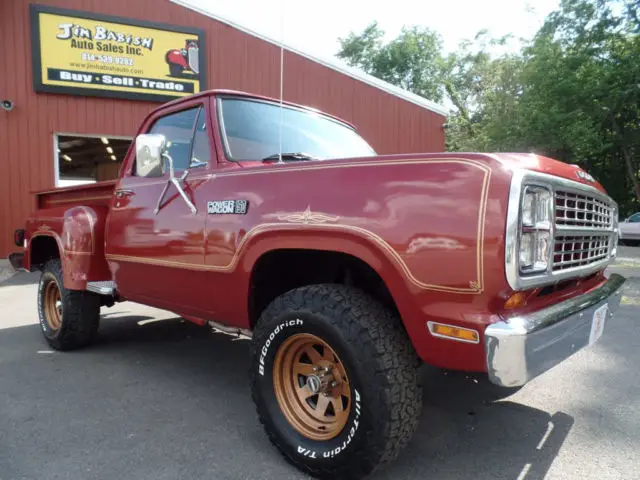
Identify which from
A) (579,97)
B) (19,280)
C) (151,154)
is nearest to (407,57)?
(579,97)

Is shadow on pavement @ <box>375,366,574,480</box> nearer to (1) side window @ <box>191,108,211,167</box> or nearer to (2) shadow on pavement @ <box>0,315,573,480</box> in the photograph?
(2) shadow on pavement @ <box>0,315,573,480</box>

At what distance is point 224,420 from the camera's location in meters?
2.82

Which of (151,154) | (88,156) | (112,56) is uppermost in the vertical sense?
(112,56)

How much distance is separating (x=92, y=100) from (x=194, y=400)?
9502 mm

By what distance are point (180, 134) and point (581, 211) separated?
100.0 inches

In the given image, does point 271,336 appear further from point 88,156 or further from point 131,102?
point 88,156

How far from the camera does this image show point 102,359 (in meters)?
3.99

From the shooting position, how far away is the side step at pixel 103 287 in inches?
142

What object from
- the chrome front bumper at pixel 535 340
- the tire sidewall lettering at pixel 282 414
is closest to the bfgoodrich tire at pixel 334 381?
the tire sidewall lettering at pixel 282 414

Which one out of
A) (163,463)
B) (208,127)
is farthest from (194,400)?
(208,127)

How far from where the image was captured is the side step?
3.62 metres

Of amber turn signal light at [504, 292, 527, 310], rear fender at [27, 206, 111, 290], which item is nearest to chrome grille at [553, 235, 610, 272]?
amber turn signal light at [504, 292, 527, 310]

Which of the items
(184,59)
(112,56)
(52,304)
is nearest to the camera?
(52,304)

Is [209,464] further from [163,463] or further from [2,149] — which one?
[2,149]
